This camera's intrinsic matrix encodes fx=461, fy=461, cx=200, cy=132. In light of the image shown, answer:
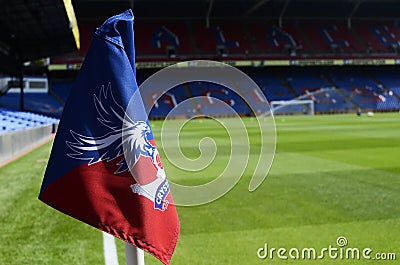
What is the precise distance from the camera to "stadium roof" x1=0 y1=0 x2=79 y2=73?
54.0 feet

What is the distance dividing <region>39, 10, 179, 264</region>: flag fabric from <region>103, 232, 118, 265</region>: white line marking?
76.7 inches

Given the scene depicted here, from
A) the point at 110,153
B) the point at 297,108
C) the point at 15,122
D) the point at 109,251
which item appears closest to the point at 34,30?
the point at 15,122

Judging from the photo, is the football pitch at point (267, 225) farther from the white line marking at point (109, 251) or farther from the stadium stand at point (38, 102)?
the stadium stand at point (38, 102)

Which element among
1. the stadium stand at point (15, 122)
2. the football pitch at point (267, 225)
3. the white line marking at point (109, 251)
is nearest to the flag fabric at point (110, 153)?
the football pitch at point (267, 225)

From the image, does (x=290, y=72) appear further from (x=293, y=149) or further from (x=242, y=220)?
(x=242, y=220)

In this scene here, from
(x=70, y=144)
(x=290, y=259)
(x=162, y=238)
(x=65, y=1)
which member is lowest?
(x=290, y=259)

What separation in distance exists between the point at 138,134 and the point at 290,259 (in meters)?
2.30

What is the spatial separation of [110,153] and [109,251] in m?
2.38

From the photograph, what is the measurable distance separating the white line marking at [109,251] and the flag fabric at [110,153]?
1.95 m

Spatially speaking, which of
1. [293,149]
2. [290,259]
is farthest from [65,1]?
[290,259]

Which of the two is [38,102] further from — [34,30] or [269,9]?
[269,9]

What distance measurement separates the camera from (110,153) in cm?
165

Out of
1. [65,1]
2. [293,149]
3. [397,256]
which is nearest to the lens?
[397,256]

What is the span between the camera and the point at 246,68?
47406 mm
